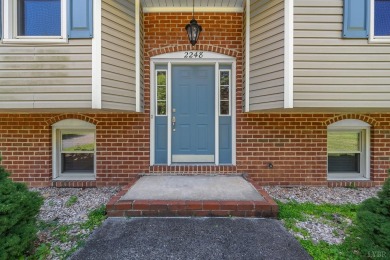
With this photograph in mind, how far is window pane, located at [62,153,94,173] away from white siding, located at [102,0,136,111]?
1.55 meters

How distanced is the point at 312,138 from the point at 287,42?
2.02 metres

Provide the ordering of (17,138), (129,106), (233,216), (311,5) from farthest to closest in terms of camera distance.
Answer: (17,138) < (129,106) < (311,5) < (233,216)

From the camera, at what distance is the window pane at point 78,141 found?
4.59 m

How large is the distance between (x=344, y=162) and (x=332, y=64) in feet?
7.46

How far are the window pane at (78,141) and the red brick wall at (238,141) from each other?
0.91 feet

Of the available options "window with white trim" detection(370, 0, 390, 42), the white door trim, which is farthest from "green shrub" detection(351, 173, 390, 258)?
"window with white trim" detection(370, 0, 390, 42)

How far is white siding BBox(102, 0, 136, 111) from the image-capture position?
3611 millimetres

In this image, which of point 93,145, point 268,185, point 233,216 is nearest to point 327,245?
point 233,216

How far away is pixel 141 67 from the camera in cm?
430

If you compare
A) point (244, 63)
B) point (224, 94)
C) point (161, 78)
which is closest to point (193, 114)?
point (224, 94)

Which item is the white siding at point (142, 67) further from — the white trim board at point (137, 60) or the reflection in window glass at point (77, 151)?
the reflection in window glass at point (77, 151)

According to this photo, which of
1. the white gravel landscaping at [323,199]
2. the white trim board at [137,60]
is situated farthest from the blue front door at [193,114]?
the white gravel landscaping at [323,199]

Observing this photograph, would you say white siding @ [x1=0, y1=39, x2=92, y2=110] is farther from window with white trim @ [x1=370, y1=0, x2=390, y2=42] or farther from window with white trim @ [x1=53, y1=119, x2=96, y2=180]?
window with white trim @ [x1=370, y1=0, x2=390, y2=42]

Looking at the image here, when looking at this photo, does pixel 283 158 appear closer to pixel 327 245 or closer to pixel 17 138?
pixel 327 245
